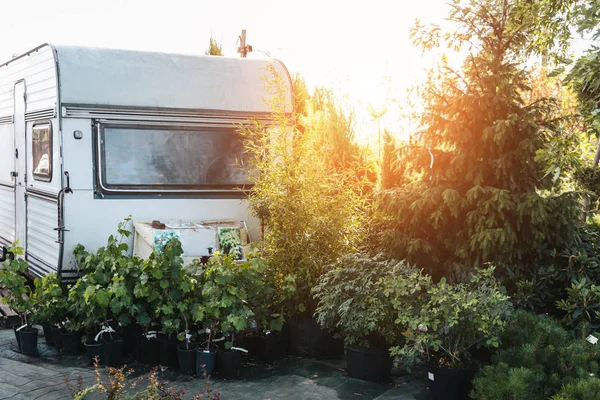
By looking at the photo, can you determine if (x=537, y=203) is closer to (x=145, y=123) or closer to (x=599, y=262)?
(x=599, y=262)

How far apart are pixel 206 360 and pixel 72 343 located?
65.2 inches

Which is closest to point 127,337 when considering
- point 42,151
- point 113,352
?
point 113,352

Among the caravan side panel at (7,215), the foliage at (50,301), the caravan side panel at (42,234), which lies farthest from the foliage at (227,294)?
the caravan side panel at (7,215)

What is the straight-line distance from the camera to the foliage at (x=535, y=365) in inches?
187

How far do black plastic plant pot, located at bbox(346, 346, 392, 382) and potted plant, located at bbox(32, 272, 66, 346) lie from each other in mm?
2940

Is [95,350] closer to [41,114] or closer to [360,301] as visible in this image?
[360,301]

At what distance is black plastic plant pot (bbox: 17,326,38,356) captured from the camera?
6.89 metres

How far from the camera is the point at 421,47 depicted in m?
7.73

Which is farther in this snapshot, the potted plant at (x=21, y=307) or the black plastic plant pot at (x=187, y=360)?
the potted plant at (x=21, y=307)

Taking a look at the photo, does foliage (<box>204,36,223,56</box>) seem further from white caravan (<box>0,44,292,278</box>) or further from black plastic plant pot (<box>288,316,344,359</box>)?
black plastic plant pot (<box>288,316,344,359</box>)

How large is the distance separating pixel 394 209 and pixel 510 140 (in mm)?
1358

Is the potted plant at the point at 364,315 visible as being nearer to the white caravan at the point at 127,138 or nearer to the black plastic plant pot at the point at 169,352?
the black plastic plant pot at the point at 169,352

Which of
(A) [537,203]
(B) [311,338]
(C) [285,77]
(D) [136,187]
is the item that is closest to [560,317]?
(A) [537,203]

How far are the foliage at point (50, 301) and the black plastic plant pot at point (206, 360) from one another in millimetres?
1608
